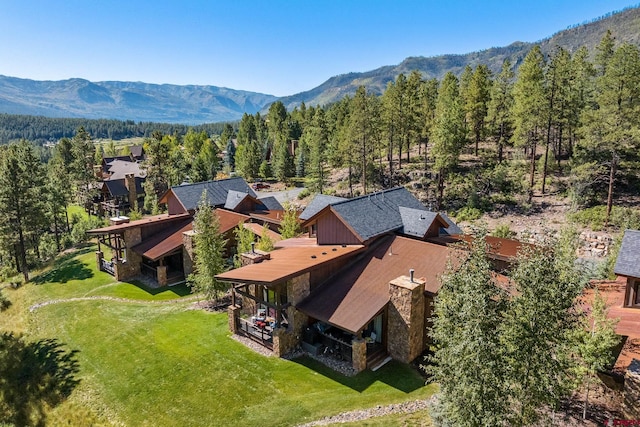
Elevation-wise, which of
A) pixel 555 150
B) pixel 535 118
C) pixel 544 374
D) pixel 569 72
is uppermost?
pixel 569 72

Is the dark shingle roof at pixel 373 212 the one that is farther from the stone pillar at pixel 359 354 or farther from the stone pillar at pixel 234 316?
the stone pillar at pixel 234 316

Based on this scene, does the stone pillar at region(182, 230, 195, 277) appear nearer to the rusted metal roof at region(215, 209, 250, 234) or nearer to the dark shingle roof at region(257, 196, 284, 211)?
the rusted metal roof at region(215, 209, 250, 234)

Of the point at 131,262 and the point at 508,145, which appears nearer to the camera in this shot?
the point at 131,262

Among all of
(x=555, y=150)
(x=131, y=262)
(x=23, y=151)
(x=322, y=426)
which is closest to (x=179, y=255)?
(x=131, y=262)

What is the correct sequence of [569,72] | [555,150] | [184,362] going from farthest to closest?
[555,150] < [569,72] < [184,362]

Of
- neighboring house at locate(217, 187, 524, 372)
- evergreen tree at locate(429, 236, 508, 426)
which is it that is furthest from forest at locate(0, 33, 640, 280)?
evergreen tree at locate(429, 236, 508, 426)

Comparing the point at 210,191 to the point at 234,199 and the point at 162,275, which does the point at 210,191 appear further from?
the point at 162,275

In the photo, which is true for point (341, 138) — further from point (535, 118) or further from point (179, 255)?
point (179, 255)
